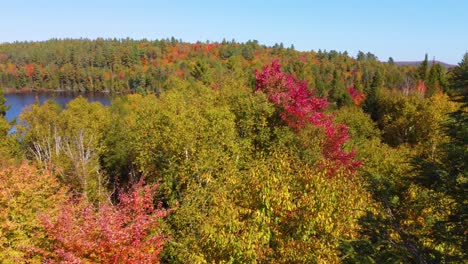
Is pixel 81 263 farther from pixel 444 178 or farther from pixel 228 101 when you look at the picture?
pixel 228 101

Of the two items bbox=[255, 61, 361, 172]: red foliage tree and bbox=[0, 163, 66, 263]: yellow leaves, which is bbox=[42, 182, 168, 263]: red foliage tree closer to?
bbox=[0, 163, 66, 263]: yellow leaves

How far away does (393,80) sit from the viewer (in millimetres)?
112750

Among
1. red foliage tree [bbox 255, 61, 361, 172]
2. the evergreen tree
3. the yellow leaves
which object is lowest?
the yellow leaves

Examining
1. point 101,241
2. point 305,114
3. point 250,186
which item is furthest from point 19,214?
point 305,114

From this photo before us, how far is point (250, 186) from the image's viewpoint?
12.2m

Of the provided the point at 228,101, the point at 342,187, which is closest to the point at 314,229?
the point at 342,187

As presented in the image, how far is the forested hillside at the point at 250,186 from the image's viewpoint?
348 inches

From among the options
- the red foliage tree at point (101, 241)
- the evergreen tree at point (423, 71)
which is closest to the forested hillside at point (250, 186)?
the red foliage tree at point (101, 241)

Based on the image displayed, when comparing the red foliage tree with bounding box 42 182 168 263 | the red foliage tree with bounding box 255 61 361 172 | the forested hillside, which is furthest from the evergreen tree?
the red foliage tree with bounding box 42 182 168 263

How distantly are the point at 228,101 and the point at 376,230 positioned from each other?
1915 cm

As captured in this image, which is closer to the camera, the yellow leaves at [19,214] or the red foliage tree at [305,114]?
the yellow leaves at [19,214]

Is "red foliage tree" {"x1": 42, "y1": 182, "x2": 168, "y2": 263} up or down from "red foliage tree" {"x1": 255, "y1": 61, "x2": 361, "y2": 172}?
down

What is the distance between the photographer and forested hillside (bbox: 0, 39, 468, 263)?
8.83 m

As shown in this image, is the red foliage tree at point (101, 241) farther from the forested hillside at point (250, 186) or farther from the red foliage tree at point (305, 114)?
the red foliage tree at point (305, 114)
